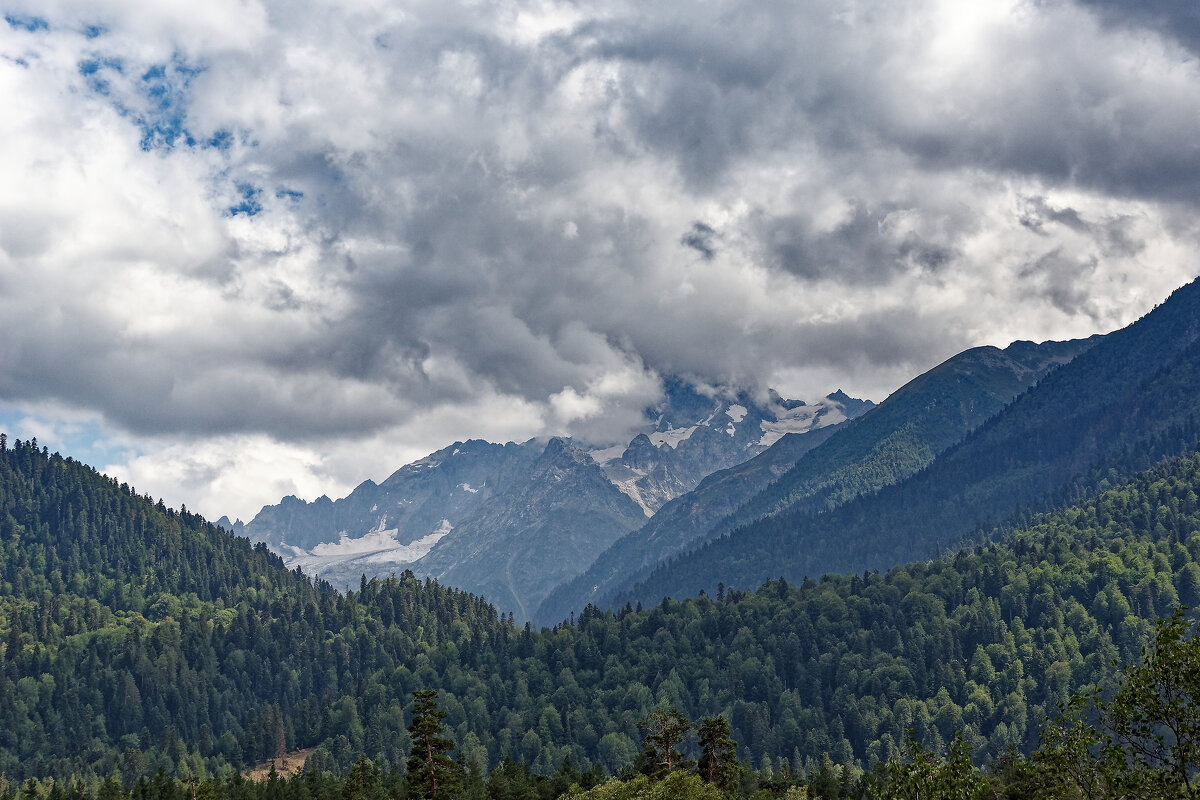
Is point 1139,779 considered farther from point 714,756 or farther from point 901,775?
point 714,756

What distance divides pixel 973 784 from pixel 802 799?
10632 centimetres

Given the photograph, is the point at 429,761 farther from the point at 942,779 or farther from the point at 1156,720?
the point at 1156,720

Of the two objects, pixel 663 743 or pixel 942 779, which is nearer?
pixel 942 779

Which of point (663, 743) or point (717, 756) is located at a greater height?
point (663, 743)

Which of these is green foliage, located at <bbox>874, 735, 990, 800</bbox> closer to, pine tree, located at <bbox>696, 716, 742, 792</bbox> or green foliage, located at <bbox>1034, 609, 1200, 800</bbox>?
green foliage, located at <bbox>1034, 609, 1200, 800</bbox>

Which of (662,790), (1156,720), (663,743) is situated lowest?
(662,790)

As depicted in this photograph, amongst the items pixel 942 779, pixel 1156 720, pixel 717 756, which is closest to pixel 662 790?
pixel 717 756

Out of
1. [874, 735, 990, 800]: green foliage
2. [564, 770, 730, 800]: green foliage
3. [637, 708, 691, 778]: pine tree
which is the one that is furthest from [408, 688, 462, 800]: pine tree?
[874, 735, 990, 800]: green foliage

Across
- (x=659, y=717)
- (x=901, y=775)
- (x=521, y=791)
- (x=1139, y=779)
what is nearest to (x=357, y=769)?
(x=521, y=791)

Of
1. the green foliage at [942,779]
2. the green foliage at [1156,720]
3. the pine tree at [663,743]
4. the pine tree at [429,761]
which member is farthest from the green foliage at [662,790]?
the green foliage at [1156,720]

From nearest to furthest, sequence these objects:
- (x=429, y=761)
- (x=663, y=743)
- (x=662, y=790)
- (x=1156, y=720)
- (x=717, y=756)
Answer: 1. (x=1156, y=720)
2. (x=662, y=790)
3. (x=429, y=761)
4. (x=717, y=756)
5. (x=663, y=743)

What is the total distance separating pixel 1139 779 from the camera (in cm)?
6269

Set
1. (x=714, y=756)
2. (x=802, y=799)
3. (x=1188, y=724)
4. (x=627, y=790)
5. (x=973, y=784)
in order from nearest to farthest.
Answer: (x=1188, y=724) < (x=973, y=784) < (x=627, y=790) < (x=714, y=756) < (x=802, y=799)

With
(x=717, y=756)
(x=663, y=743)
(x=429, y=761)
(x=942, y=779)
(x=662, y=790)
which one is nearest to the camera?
(x=942, y=779)
